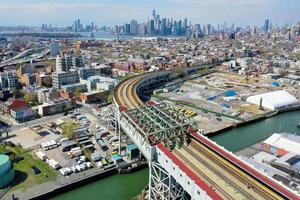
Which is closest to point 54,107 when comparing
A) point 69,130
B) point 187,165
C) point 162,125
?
point 69,130

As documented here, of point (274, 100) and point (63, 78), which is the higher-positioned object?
point (63, 78)

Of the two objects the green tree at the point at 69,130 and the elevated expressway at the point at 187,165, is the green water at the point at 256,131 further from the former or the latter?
the green tree at the point at 69,130

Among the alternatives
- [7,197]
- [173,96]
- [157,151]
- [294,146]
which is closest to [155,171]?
[157,151]

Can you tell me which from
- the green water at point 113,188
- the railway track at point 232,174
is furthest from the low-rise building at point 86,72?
the railway track at point 232,174

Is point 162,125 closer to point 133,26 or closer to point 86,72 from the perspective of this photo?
point 86,72

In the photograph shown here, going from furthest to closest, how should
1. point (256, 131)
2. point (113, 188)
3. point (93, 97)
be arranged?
1. point (93, 97)
2. point (256, 131)
3. point (113, 188)

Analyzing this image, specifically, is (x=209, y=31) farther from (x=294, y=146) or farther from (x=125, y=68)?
(x=294, y=146)
